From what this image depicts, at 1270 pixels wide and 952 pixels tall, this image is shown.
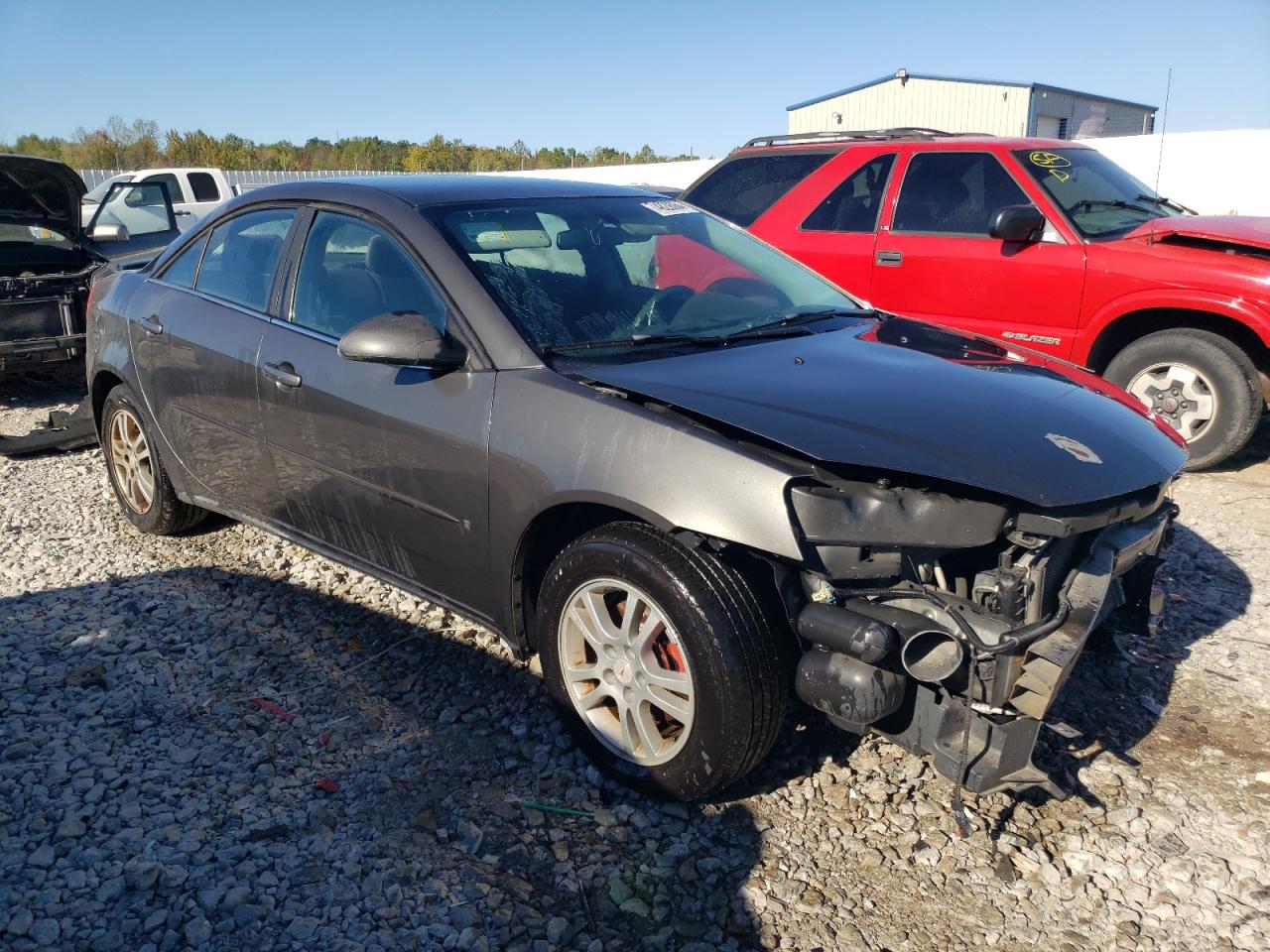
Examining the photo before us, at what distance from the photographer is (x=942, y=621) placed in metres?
2.53

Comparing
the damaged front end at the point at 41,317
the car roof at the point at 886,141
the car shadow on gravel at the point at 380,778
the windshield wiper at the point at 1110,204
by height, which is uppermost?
the car roof at the point at 886,141

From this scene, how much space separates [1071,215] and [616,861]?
5038 mm

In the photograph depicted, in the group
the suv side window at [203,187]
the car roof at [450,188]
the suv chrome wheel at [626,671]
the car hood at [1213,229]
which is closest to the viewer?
the suv chrome wheel at [626,671]

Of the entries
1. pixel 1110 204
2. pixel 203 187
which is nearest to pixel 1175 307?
pixel 1110 204

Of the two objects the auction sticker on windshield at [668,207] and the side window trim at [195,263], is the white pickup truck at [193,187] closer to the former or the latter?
the side window trim at [195,263]

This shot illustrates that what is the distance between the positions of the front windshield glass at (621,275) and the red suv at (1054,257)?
7.92 feet

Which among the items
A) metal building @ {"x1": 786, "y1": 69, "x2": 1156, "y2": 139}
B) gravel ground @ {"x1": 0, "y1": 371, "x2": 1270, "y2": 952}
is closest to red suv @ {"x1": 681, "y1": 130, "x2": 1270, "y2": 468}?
gravel ground @ {"x1": 0, "y1": 371, "x2": 1270, "y2": 952}

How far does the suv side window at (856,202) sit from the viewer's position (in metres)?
6.61

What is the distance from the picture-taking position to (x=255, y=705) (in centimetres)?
350

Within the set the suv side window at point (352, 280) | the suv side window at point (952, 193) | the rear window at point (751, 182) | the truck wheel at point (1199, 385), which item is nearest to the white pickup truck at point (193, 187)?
the rear window at point (751, 182)

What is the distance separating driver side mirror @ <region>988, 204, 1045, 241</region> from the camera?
5855mm

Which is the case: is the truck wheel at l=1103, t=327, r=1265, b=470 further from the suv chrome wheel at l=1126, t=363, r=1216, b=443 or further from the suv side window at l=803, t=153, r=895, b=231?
the suv side window at l=803, t=153, r=895, b=231

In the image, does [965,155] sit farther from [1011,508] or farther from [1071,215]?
[1011,508]

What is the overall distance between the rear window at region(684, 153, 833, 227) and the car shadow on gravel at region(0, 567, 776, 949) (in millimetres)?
4195
